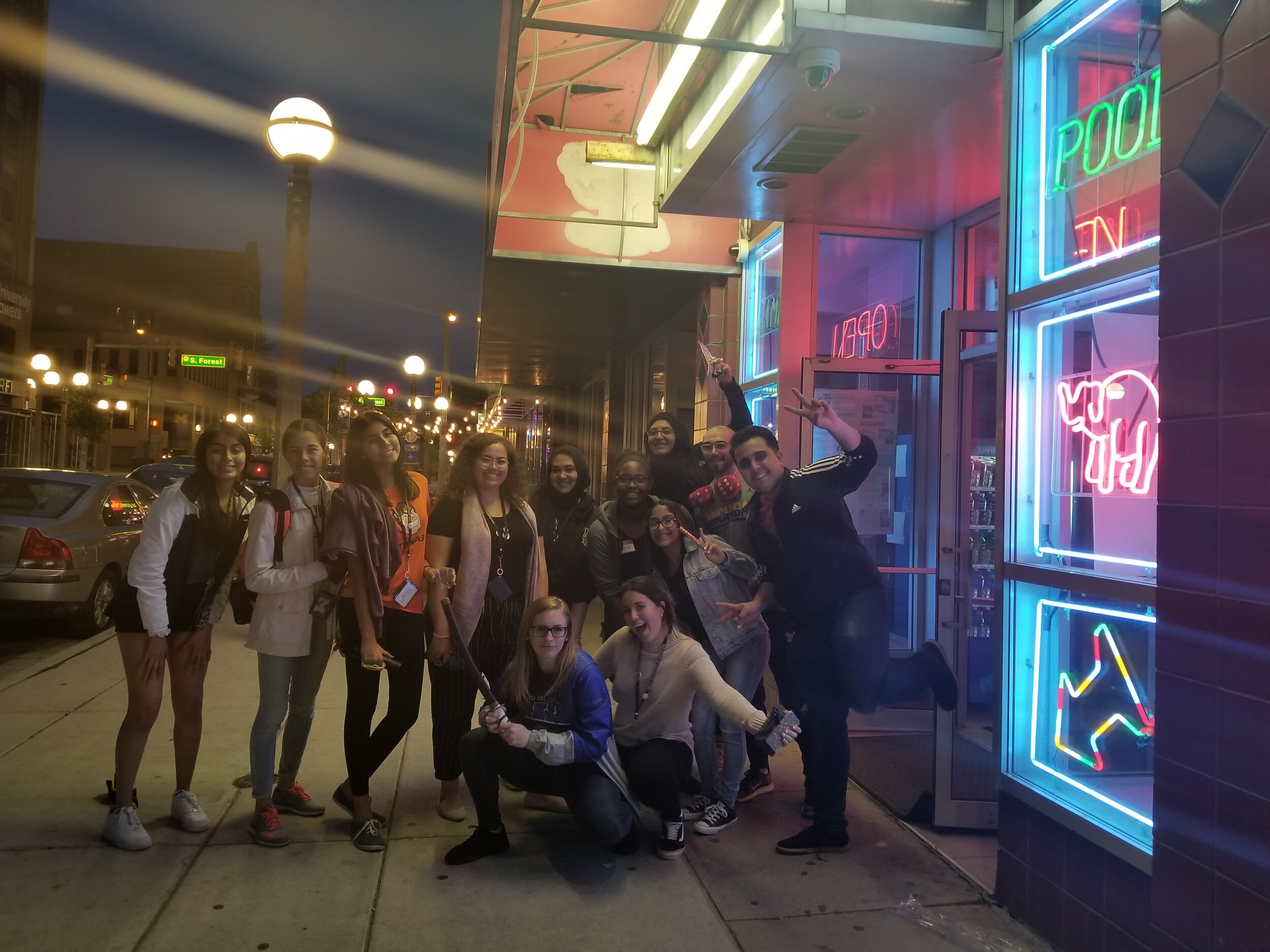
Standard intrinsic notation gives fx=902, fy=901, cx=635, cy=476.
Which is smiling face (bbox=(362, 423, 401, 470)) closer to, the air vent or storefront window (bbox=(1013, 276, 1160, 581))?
storefront window (bbox=(1013, 276, 1160, 581))

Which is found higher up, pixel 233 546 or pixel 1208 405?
pixel 1208 405

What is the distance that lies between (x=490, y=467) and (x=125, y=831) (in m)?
2.16

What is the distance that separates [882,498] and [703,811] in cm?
306

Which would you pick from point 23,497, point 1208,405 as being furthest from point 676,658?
point 23,497

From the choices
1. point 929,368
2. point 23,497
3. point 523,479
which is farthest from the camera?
point 23,497

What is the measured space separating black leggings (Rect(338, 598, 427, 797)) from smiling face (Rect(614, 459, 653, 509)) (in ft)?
4.00

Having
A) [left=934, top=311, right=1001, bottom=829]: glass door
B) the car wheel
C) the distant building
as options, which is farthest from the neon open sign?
the distant building

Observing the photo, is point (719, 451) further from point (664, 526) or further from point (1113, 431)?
point (1113, 431)

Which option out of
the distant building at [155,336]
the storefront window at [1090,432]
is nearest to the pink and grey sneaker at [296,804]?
the storefront window at [1090,432]

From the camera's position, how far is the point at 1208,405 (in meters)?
2.52

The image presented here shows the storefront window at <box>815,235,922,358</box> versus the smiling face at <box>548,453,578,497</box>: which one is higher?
the storefront window at <box>815,235,922,358</box>

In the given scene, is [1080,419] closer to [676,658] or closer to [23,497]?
[676,658]

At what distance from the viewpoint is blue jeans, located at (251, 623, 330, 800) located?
12.9 feet

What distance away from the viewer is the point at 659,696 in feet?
13.2
